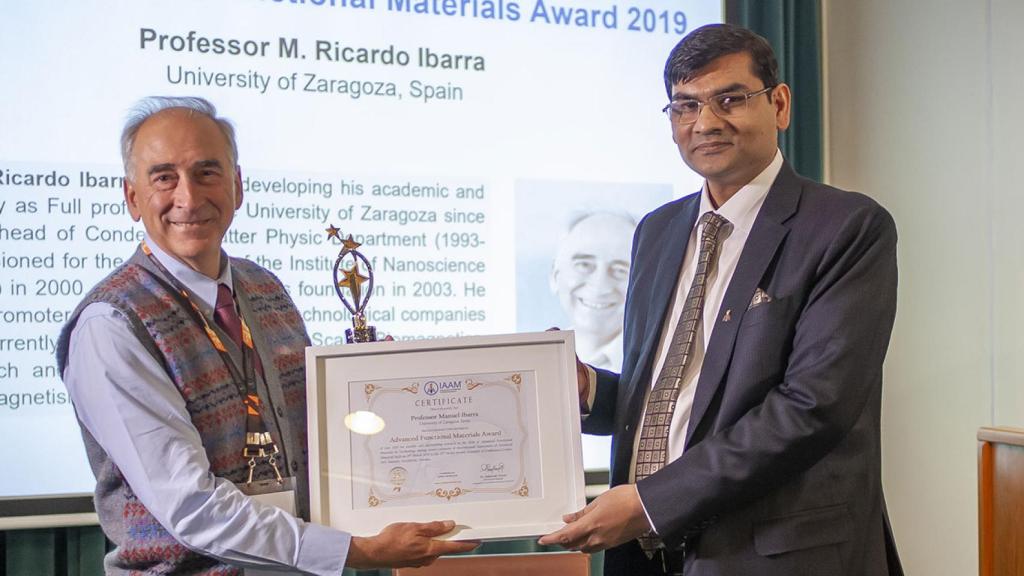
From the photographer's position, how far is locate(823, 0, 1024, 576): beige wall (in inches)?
167

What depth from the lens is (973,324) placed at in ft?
14.1

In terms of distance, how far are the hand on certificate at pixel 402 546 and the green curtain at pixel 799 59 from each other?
282cm

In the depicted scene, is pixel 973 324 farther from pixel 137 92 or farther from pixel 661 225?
pixel 137 92

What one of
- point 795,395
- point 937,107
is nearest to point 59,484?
point 795,395

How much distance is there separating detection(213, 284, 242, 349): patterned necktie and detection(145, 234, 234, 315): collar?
17 mm

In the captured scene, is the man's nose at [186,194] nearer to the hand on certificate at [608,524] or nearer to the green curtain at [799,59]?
the hand on certificate at [608,524]

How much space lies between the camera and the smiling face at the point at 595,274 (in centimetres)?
378

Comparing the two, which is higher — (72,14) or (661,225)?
(72,14)

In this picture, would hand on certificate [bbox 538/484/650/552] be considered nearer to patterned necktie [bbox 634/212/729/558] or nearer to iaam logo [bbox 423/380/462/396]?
patterned necktie [bbox 634/212/729/558]

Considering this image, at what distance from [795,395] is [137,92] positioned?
2463mm

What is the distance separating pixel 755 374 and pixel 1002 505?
0.63m

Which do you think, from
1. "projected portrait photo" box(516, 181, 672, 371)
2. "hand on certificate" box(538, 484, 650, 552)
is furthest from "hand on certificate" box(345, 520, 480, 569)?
"projected portrait photo" box(516, 181, 672, 371)

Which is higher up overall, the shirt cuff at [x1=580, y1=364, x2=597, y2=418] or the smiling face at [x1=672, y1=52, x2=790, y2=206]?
the smiling face at [x1=672, y1=52, x2=790, y2=206]

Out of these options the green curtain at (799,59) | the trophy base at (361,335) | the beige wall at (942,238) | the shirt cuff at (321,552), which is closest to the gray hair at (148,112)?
the trophy base at (361,335)
